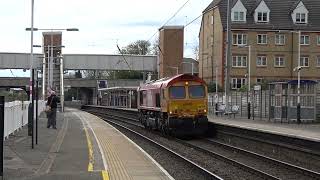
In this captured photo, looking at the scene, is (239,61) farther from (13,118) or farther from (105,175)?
(105,175)

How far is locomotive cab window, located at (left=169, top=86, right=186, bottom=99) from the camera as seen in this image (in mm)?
28000

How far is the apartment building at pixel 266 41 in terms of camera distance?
7775 centimetres

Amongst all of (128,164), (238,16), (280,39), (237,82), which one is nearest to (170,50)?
(238,16)

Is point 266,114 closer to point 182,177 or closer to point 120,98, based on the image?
point 182,177

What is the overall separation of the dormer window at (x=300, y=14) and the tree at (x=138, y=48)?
167 feet

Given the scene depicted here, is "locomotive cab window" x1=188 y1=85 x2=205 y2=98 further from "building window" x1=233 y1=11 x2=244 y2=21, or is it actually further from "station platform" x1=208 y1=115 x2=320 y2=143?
"building window" x1=233 y1=11 x2=244 y2=21

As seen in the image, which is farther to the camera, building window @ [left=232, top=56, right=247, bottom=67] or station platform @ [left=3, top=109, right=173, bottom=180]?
building window @ [left=232, top=56, right=247, bottom=67]

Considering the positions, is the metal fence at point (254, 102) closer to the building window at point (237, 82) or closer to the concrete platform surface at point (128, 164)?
the concrete platform surface at point (128, 164)

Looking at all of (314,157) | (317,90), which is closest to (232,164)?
(314,157)

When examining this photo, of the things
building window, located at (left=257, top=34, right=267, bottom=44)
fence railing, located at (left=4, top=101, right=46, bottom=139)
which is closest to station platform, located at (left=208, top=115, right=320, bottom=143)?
fence railing, located at (left=4, top=101, right=46, bottom=139)

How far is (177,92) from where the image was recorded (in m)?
28.1

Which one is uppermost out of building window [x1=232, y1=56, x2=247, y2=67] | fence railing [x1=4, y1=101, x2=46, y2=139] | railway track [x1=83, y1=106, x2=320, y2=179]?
building window [x1=232, y1=56, x2=247, y2=67]

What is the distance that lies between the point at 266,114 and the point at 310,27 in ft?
143

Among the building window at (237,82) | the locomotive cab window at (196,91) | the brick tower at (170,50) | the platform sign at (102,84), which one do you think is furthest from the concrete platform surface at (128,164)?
the platform sign at (102,84)
